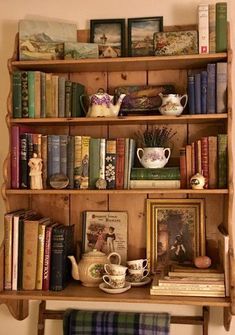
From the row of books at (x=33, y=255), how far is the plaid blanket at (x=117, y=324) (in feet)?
0.67

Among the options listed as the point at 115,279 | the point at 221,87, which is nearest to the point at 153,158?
the point at 221,87

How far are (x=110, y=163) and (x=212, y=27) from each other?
659 mm

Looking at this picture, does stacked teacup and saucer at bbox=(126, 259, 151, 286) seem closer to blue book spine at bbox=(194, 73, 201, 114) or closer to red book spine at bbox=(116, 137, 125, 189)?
red book spine at bbox=(116, 137, 125, 189)

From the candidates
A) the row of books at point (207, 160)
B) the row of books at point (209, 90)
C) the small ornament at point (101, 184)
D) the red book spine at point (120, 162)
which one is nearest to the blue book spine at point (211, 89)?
the row of books at point (209, 90)

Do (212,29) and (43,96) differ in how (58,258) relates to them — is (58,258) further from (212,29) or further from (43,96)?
(212,29)

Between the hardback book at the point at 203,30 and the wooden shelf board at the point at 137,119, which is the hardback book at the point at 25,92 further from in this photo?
the hardback book at the point at 203,30

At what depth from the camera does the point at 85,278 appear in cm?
180

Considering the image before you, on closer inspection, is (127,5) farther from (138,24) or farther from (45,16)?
(45,16)

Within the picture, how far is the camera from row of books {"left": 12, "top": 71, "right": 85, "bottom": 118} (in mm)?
1794

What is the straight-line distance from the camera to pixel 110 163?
179 centimetres

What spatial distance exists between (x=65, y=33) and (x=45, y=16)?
155mm

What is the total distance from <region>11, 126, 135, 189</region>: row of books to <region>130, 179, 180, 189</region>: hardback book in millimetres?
32

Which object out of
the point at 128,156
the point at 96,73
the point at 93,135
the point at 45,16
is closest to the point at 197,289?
the point at 128,156

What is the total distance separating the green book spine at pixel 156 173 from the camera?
176 centimetres
